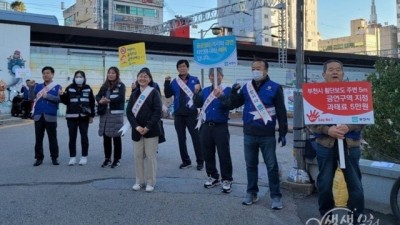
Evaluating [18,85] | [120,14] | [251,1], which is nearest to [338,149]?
[18,85]

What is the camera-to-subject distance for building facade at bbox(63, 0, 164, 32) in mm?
90312

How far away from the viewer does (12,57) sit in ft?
87.4

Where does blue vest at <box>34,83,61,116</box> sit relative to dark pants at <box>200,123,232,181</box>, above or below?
above

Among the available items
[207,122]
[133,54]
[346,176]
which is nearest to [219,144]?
[207,122]

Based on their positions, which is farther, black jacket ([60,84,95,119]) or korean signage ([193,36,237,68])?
black jacket ([60,84,95,119])

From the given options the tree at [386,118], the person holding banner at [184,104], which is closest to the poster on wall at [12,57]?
the person holding banner at [184,104]

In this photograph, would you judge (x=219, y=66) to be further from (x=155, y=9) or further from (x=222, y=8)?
(x=155, y=9)

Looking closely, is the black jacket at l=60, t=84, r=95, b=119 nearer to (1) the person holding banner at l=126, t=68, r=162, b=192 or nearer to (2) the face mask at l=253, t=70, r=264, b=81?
(1) the person holding banner at l=126, t=68, r=162, b=192

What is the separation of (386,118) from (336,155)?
1.94 m

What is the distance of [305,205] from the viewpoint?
595 centimetres

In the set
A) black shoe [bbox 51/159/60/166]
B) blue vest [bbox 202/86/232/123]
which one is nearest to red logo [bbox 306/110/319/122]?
blue vest [bbox 202/86/232/123]

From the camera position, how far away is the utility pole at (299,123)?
6.57m

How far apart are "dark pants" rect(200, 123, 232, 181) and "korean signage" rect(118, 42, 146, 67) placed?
167 inches

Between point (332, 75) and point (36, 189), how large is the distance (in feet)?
15.2
